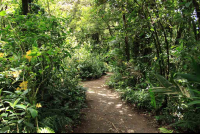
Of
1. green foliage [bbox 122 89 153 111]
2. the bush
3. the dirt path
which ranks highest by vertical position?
the bush

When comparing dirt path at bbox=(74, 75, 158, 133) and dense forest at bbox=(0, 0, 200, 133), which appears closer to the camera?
dense forest at bbox=(0, 0, 200, 133)

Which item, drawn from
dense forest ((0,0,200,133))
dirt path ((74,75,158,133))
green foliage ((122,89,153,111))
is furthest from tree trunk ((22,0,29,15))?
green foliage ((122,89,153,111))

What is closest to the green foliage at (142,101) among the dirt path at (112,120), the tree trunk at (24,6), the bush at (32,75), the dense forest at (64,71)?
the dense forest at (64,71)

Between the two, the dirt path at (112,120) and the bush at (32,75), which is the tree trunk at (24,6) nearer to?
the bush at (32,75)

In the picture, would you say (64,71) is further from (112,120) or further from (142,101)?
(142,101)

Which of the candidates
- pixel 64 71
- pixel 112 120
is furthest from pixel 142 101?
pixel 64 71

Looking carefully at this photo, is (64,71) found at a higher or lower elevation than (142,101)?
higher

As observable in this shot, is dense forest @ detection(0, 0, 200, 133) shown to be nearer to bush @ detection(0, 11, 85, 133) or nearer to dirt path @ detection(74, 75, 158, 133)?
bush @ detection(0, 11, 85, 133)

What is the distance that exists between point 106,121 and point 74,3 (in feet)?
46.5

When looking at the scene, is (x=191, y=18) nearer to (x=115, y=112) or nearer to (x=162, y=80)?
(x=162, y=80)

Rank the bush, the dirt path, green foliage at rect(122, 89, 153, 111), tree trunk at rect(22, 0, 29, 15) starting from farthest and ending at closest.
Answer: green foliage at rect(122, 89, 153, 111), tree trunk at rect(22, 0, 29, 15), the dirt path, the bush

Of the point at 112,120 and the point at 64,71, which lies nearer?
the point at 64,71

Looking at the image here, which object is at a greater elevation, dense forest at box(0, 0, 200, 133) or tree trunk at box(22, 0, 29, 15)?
tree trunk at box(22, 0, 29, 15)

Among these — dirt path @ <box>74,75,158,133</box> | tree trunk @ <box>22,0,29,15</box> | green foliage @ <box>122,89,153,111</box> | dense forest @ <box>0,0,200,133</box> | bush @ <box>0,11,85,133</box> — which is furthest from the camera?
green foliage @ <box>122,89,153,111</box>
